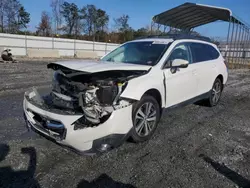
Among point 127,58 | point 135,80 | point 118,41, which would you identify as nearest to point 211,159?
point 135,80

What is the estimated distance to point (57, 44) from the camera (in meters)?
27.5

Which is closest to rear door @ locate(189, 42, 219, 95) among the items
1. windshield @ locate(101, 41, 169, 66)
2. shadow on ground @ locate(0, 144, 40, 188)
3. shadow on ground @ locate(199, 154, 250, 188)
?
windshield @ locate(101, 41, 169, 66)

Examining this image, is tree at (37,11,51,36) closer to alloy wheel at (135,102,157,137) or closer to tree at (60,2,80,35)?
tree at (60,2,80,35)

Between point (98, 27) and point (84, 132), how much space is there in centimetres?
4262

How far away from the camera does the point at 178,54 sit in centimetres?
446

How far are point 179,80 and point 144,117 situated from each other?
46.1 inches

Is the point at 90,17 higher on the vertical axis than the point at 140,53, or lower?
higher

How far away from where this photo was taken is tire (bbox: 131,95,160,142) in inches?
134

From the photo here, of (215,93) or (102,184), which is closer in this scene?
(102,184)

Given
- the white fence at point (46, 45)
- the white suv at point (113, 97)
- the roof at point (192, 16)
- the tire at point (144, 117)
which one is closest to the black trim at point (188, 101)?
the white suv at point (113, 97)

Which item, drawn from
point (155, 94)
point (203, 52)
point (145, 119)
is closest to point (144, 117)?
point (145, 119)

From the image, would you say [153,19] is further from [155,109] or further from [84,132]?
[84,132]

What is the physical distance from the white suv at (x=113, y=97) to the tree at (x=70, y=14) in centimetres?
3967

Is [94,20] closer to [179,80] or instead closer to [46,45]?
[46,45]
